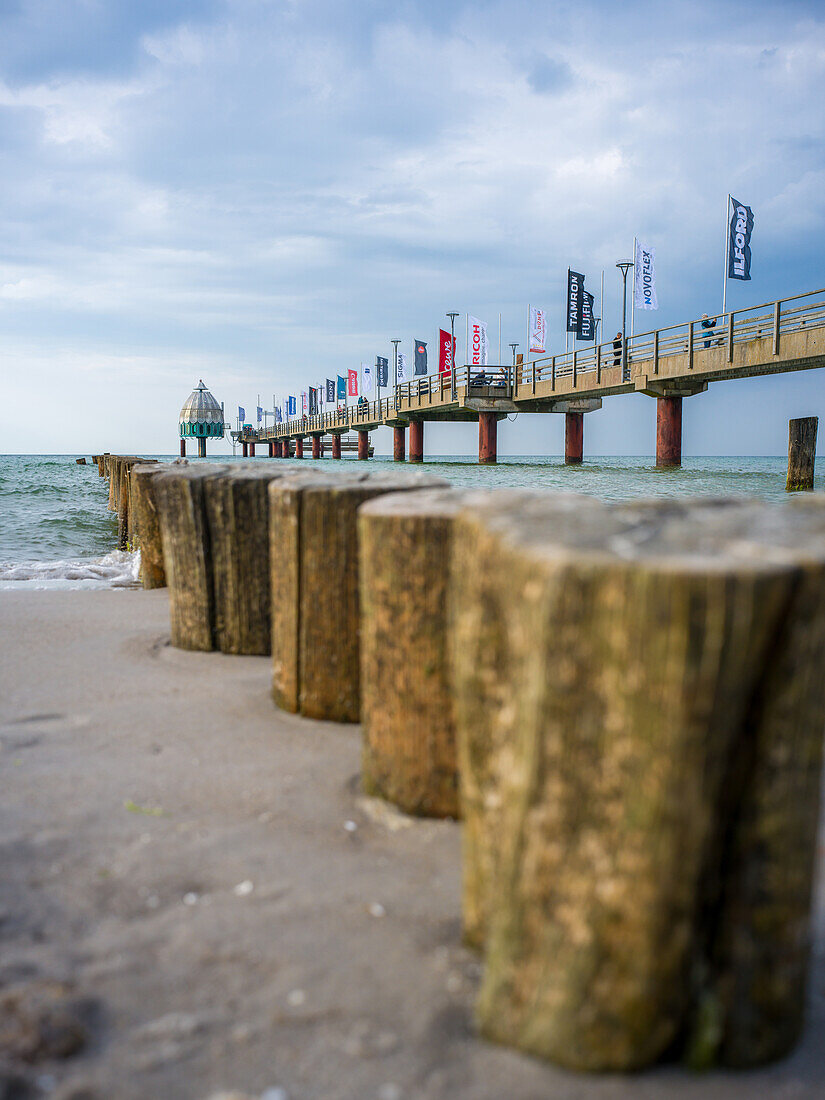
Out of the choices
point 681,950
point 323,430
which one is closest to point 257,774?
point 681,950

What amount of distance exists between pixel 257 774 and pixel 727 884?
4.68 ft

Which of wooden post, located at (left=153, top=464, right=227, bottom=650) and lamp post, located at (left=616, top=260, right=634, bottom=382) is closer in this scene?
wooden post, located at (left=153, top=464, right=227, bottom=650)

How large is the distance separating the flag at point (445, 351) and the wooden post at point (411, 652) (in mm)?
40788

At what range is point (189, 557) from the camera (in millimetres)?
3496

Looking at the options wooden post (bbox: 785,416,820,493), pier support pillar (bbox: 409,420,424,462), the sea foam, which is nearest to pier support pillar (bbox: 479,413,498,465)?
pier support pillar (bbox: 409,420,424,462)

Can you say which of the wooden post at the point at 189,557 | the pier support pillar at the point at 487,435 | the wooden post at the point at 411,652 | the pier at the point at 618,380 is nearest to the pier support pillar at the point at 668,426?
the pier at the point at 618,380

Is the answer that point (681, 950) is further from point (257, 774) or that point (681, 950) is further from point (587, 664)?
point (257, 774)

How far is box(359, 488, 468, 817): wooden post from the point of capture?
193 cm

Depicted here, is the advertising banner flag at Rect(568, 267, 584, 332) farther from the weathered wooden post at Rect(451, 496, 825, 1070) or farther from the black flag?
the weathered wooden post at Rect(451, 496, 825, 1070)

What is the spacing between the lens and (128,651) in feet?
11.9

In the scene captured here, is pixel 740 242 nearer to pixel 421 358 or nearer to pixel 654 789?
pixel 421 358

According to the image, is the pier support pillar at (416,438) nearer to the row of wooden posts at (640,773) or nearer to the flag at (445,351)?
the flag at (445,351)

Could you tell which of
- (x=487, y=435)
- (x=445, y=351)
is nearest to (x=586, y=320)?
(x=487, y=435)

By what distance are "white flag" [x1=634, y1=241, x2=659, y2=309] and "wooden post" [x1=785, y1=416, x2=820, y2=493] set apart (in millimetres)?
12705
